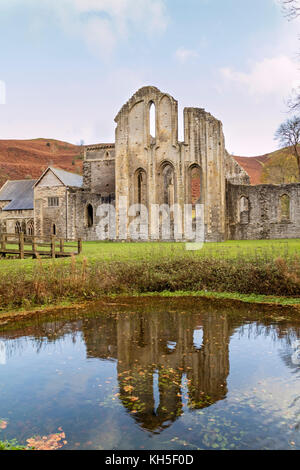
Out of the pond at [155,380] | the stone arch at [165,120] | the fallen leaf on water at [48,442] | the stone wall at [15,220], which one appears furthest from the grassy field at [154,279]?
the stone wall at [15,220]

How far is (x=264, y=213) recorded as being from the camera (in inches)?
1227

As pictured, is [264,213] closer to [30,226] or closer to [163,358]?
[163,358]

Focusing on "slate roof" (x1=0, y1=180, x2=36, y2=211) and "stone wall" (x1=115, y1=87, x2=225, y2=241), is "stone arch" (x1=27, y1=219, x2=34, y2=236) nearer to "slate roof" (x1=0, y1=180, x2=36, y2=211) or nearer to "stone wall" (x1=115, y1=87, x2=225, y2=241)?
"slate roof" (x1=0, y1=180, x2=36, y2=211)

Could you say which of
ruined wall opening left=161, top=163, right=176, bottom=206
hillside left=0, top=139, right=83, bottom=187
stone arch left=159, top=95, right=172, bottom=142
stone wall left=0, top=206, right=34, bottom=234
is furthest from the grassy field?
hillside left=0, top=139, right=83, bottom=187

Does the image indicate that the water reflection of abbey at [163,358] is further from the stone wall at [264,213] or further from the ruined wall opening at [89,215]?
the ruined wall opening at [89,215]

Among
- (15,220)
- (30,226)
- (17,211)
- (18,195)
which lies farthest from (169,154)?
(18,195)

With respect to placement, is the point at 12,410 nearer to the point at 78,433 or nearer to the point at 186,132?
the point at 78,433

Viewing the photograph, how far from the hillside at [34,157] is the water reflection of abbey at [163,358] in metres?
73.6

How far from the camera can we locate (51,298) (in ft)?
35.0

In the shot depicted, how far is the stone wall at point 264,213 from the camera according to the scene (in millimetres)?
30500

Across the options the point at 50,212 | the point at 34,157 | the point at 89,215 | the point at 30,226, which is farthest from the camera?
the point at 34,157

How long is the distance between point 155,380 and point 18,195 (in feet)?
154

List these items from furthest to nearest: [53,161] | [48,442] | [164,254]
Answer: [53,161], [164,254], [48,442]

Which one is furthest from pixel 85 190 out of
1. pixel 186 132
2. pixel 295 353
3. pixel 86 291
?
pixel 295 353
